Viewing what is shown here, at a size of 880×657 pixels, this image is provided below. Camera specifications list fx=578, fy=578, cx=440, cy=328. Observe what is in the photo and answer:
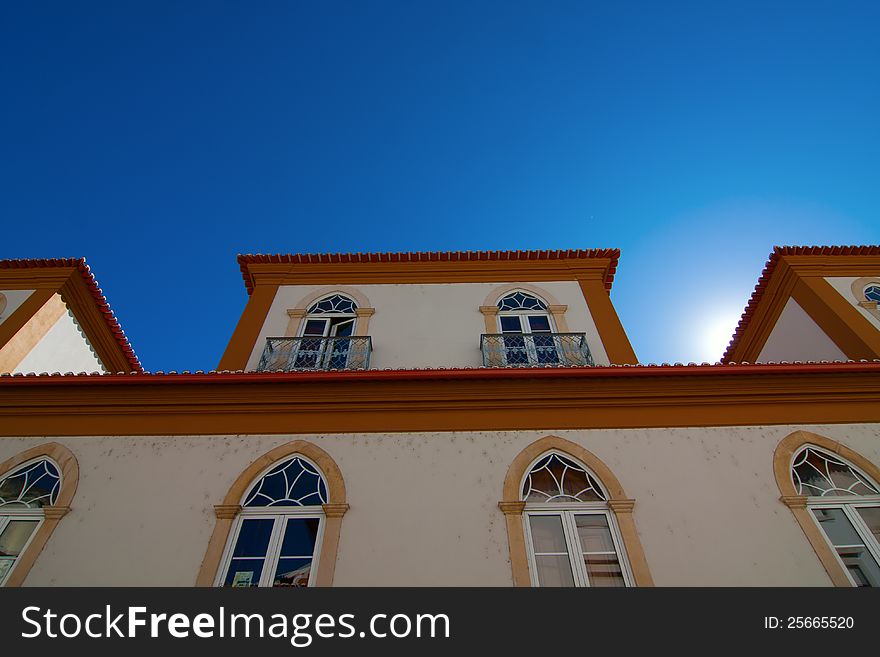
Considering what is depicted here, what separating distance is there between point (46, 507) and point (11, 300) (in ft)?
21.6

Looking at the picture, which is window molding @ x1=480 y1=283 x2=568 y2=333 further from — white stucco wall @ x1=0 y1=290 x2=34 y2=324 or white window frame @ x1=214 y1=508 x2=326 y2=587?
white stucco wall @ x1=0 y1=290 x2=34 y2=324

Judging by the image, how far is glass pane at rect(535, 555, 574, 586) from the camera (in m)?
5.57

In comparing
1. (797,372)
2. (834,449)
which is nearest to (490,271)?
(797,372)

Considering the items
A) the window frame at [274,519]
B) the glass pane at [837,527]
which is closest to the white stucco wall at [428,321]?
the window frame at [274,519]

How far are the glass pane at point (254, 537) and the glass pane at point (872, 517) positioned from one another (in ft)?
20.3

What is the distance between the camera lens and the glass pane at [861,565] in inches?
219

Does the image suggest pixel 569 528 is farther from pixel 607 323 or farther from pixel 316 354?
pixel 316 354

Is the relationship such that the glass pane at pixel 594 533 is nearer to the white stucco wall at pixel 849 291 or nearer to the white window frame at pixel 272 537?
the white window frame at pixel 272 537

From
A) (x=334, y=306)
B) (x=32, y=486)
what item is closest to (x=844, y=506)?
(x=334, y=306)

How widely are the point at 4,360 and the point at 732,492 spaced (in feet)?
36.3

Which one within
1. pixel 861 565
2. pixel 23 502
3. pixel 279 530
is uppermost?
pixel 23 502

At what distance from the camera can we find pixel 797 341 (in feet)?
34.8

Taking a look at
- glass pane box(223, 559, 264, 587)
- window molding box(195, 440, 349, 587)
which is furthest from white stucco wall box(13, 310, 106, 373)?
glass pane box(223, 559, 264, 587)
